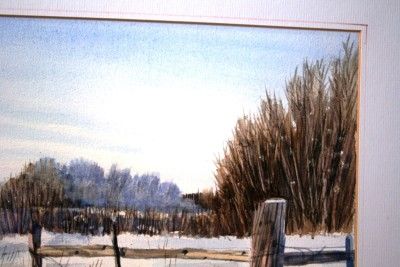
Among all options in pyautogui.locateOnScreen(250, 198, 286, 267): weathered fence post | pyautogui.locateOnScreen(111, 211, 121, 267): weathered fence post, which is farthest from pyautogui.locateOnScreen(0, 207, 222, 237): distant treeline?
pyautogui.locateOnScreen(250, 198, 286, 267): weathered fence post

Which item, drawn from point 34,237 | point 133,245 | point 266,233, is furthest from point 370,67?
point 34,237

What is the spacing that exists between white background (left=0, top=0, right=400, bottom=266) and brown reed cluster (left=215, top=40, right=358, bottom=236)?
0.04 meters

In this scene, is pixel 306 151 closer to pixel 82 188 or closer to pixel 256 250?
pixel 256 250

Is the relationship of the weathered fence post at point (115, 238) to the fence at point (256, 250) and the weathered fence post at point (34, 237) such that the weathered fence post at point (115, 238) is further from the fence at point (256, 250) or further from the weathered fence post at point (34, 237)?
the weathered fence post at point (34, 237)

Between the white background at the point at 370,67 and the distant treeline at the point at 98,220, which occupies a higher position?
the white background at the point at 370,67

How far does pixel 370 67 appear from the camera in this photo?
1.41 meters

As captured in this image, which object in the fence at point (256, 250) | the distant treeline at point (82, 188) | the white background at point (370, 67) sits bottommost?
the fence at point (256, 250)

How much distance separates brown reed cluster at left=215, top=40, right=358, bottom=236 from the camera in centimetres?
138

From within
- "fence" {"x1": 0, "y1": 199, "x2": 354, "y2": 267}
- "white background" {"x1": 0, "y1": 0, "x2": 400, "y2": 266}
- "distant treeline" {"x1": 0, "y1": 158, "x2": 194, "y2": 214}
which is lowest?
"fence" {"x1": 0, "y1": 199, "x2": 354, "y2": 267}

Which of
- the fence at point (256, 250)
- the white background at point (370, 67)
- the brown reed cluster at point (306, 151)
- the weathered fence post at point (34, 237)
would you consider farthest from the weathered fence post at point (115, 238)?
the white background at point (370, 67)

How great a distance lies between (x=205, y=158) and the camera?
1.37 meters

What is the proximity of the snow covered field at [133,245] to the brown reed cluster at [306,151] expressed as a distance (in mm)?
44

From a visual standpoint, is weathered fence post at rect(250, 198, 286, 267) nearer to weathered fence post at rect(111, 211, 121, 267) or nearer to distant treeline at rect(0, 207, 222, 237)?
distant treeline at rect(0, 207, 222, 237)

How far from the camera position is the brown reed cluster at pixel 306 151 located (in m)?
1.38
